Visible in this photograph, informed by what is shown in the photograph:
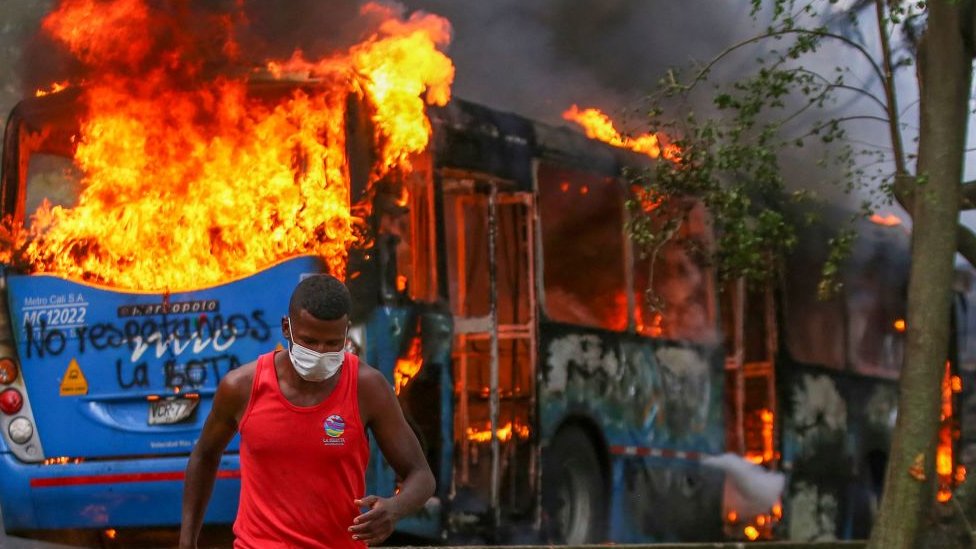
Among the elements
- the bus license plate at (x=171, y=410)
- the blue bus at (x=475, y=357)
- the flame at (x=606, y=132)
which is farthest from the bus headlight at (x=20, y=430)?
the flame at (x=606, y=132)

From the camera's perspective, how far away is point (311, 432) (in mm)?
4355

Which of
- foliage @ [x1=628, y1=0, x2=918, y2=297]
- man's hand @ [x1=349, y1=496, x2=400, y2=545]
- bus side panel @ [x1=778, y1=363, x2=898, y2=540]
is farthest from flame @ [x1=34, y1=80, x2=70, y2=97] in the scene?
bus side panel @ [x1=778, y1=363, x2=898, y2=540]

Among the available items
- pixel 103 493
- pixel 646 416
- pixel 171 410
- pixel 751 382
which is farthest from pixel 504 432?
pixel 751 382

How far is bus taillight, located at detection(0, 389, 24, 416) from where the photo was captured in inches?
377

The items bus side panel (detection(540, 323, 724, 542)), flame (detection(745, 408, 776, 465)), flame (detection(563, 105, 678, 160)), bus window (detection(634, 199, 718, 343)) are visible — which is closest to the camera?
bus side panel (detection(540, 323, 724, 542))

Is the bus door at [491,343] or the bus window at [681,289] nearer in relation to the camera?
the bus door at [491,343]

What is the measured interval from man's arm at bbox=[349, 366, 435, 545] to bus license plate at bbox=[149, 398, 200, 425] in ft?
15.7

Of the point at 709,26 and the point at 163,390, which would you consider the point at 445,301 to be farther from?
the point at 709,26

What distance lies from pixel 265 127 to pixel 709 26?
23.1 feet

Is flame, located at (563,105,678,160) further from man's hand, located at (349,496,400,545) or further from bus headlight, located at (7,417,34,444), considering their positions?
man's hand, located at (349,496,400,545)

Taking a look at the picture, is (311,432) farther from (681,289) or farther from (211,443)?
(681,289)

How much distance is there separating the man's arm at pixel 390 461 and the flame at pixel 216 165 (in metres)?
4.52

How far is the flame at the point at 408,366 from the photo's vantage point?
365 inches

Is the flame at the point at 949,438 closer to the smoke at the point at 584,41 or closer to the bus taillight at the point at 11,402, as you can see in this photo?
the smoke at the point at 584,41
